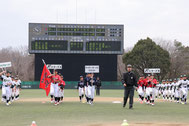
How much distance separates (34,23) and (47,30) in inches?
83.6

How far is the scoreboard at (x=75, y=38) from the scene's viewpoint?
52.6m

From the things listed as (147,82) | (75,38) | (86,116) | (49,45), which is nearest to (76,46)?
(75,38)

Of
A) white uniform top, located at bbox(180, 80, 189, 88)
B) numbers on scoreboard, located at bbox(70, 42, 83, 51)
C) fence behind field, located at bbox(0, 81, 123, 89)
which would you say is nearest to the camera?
white uniform top, located at bbox(180, 80, 189, 88)

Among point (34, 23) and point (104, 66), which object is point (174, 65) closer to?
point (104, 66)

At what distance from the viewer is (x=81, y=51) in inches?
2111

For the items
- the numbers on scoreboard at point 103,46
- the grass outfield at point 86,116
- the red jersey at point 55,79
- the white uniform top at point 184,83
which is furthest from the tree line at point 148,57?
the grass outfield at point 86,116

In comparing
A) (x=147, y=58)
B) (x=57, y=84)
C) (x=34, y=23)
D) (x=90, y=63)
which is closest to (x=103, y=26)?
(x=90, y=63)

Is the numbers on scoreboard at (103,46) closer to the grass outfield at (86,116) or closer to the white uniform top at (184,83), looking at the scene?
the white uniform top at (184,83)

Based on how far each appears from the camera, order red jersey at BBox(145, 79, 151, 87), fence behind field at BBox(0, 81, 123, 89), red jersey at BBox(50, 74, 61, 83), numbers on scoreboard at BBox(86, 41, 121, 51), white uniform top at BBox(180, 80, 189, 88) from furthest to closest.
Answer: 1. fence behind field at BBox(0, 81, 123, 89)
2. numbers on scoreboard at BBox(86, 41, 121, 51)
3. white uniform top at BBox(180, 80, 189, 88)
4. red jersey at BBox(145, 79, 151, 87)
5. red jersey at BBox(50, 74, 61, 83)

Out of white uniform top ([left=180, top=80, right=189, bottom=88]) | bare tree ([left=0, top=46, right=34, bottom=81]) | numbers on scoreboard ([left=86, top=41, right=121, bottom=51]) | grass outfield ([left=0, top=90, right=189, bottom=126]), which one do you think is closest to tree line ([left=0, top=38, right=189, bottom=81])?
bare tree ([left=0, top=46, right=34, bottom=81])

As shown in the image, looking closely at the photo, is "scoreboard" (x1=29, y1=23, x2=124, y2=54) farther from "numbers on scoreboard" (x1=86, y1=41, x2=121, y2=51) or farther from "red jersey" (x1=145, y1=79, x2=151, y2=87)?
"red jersey" (x1=145, y1=79, x2=151, y2=87)

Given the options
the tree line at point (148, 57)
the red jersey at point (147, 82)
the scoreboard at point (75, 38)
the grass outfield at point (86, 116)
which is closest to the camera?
the grass outfield at point (86, 116)

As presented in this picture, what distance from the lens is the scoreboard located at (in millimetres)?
52594

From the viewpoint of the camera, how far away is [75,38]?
174 feet
